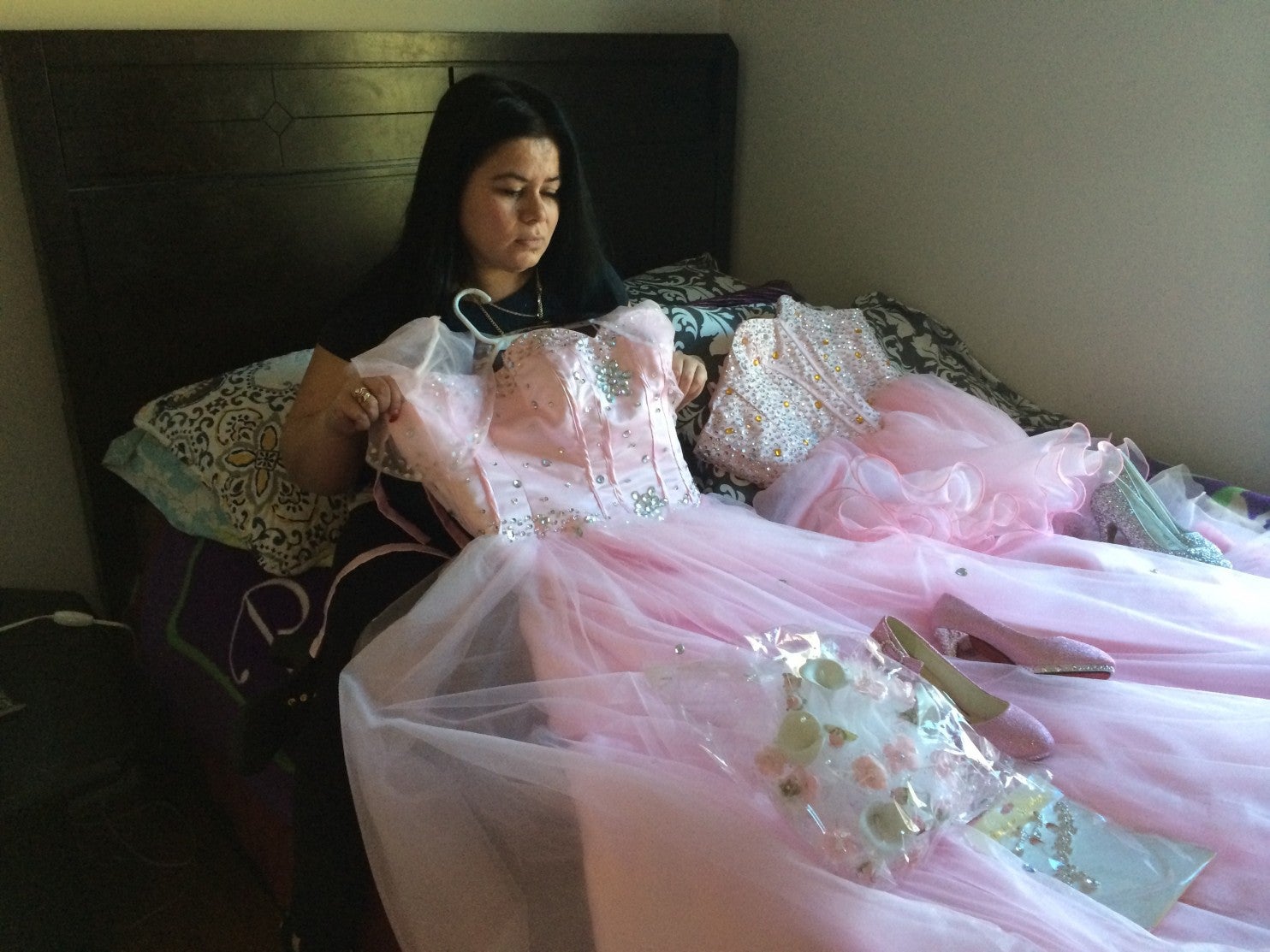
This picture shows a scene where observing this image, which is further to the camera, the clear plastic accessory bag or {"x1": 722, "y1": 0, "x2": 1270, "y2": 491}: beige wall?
{"x1": 722, "y1": 0, "x2": 1270, "y2": 491}: beige wall

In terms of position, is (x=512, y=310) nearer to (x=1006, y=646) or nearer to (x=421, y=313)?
(x=421, y=313)

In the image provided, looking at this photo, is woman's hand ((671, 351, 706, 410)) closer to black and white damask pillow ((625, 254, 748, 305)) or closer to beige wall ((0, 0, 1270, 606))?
black and white damask pillow ((625, 254, 748, 305))

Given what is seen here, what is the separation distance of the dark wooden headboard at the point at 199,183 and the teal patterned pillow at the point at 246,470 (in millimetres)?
112

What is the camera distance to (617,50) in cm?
215

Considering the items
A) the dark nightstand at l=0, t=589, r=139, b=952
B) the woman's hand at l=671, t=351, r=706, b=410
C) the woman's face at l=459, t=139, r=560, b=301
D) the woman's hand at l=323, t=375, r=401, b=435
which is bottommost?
the dark nightstand at l=0, t=589, r=139, b=952

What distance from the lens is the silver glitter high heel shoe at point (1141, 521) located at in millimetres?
1466

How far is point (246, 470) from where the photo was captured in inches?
60.4

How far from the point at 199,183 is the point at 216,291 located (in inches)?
6.9

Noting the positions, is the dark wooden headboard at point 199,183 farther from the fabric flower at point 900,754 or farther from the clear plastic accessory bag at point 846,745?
the fabric flower at point 900,754

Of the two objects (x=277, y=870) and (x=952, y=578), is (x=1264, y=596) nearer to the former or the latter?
(x=952, y=578)

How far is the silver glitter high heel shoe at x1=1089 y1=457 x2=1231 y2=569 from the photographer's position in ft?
4.81

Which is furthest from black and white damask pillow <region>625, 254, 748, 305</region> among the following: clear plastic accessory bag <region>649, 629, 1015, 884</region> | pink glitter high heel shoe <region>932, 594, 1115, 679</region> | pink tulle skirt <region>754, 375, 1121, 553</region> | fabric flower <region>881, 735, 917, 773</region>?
fabric flower <region>881, 735, 917, 773</region>

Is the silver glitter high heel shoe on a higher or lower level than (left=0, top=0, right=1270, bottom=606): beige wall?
lower

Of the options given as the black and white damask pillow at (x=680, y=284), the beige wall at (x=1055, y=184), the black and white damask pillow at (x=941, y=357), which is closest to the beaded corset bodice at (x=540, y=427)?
the black and white damask pillow at (x=680, y=284)
